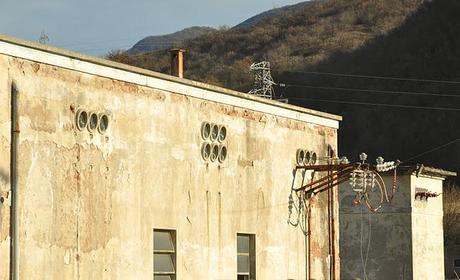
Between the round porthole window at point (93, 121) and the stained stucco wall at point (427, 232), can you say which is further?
the stained stucco wall at point (427, 232)

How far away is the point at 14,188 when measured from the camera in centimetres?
1931

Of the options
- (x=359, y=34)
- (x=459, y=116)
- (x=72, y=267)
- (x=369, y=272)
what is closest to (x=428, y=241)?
(x=369, y=272)

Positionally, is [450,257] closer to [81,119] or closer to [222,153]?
[222,153]

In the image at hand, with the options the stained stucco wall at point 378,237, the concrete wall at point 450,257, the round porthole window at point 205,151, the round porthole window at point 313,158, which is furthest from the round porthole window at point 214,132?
the concrete wall at point 450,257

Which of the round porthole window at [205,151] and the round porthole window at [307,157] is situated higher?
the round porthole window at [307,157]

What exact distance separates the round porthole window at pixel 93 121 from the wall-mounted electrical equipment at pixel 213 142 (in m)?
3.81

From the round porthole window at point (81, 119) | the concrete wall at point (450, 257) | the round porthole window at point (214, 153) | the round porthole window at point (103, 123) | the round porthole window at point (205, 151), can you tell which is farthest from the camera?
the concrete wall at point (450, 257)

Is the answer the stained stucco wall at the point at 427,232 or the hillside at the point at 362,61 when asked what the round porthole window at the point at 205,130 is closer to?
the stained stucco wall at the point at 427,232

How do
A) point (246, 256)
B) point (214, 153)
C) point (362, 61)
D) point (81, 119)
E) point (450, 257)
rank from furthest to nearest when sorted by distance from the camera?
point (362, 61) → point (450, 257) → point (246, 256) → point (214, 153) → point (81, 119)

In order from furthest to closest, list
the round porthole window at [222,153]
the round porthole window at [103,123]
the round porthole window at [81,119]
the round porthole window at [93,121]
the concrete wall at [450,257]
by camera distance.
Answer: the concrete wall at [450,257]
the round porthole window at [222,153]
the round porthole window at [103,123]
the round porthole window at [93,121]
the round porthole window at [81,119]

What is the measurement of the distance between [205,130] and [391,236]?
17236mm


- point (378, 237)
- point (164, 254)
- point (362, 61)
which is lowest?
point (164, 254)

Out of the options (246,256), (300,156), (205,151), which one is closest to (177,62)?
(205,151)

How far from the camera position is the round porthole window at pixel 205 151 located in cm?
2470
